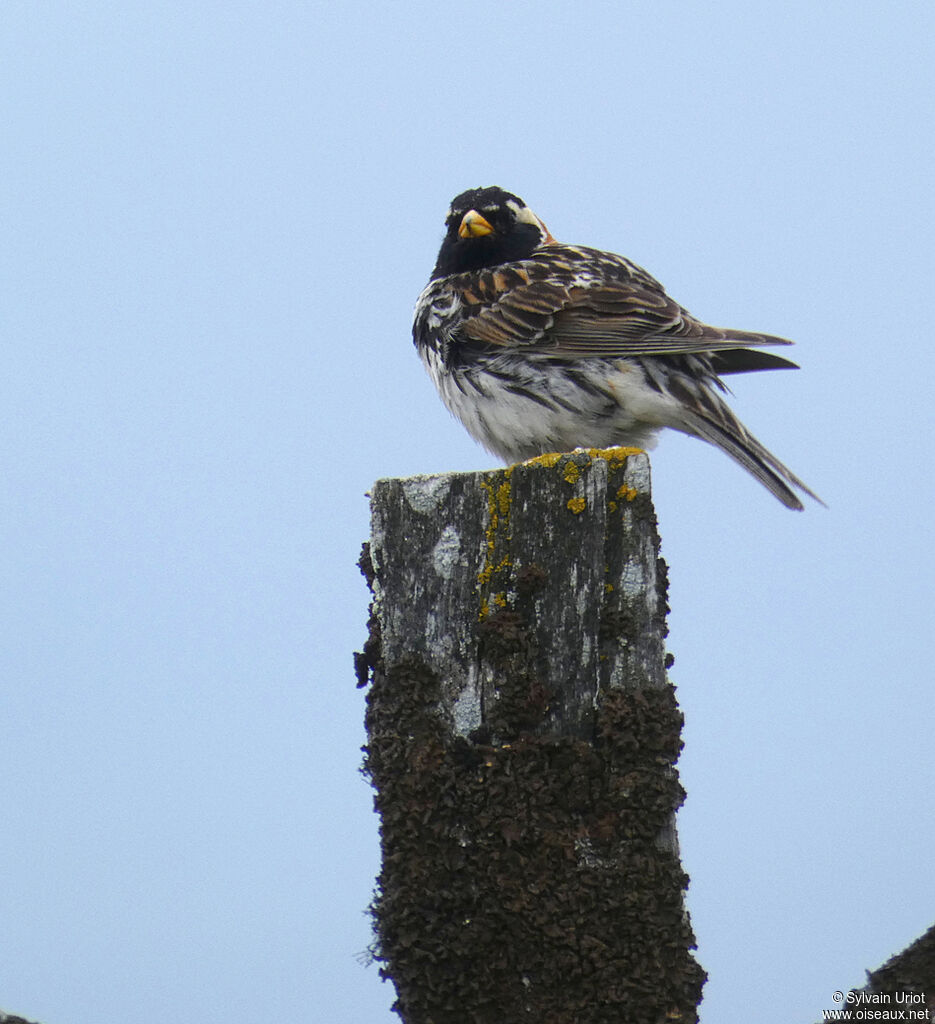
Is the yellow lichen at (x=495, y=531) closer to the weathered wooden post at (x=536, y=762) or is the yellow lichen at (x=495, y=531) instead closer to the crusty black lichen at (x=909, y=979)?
the weathered wooden post at (x=536, y=762)

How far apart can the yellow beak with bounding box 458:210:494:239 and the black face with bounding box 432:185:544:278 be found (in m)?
0.05

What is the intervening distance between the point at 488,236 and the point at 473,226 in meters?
0.15

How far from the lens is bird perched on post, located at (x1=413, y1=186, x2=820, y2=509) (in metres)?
6.02

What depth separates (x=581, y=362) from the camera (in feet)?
20.2

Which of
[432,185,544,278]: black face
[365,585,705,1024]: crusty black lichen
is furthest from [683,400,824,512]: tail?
[365,585,705,1024]: crusty black lichen

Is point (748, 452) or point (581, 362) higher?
point (581, 362)

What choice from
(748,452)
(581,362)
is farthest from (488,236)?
(748,452)

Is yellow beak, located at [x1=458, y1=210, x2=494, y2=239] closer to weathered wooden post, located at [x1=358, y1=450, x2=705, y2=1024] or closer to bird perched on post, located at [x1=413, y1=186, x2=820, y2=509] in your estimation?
bird perched on post, located at [x1=413, y1=186, x2=820, y2=509]

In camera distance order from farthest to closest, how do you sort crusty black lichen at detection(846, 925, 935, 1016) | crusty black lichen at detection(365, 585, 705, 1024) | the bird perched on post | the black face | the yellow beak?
the black face → the yellow beak → the bird perched on post → crusty black lichen at detection(365, 585, 705, 1024) → crusty black lichen at detection(846, 925, 935, 1016)

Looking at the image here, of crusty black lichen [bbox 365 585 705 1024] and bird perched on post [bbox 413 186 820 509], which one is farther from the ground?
bird perched on post [bbox 413 186 820 509]

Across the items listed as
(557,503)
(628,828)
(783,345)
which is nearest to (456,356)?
(783,345)

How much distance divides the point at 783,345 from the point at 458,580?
2383mm

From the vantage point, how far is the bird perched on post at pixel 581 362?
6.02 m

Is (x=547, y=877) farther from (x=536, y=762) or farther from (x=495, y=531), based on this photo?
(x=495, y=531)
